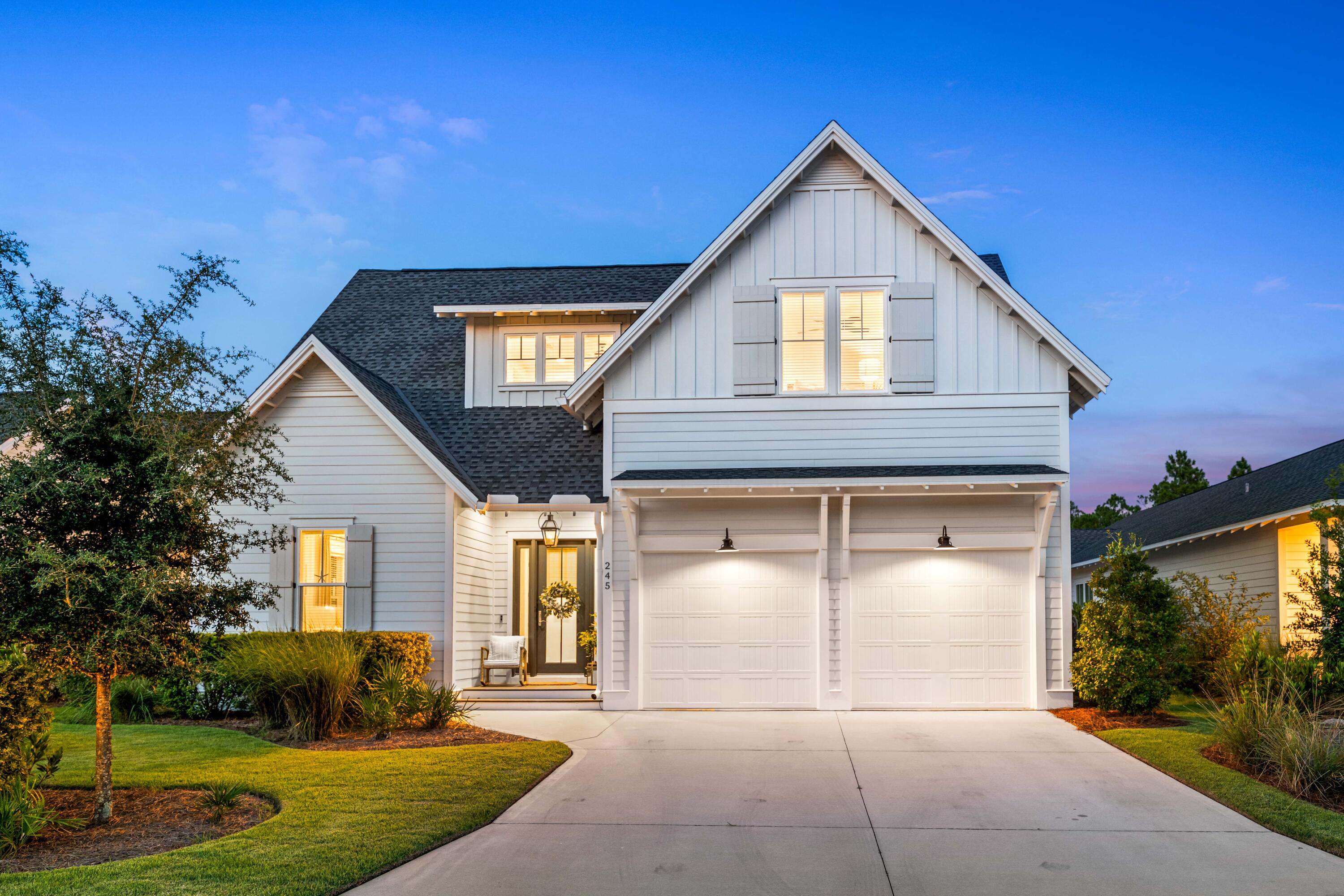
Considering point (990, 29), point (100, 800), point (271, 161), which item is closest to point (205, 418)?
point (100, 800)

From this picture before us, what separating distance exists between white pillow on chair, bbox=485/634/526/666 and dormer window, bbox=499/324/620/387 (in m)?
4.41

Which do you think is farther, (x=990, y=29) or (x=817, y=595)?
(x=990, y=29)

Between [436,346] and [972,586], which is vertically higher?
[436,346]

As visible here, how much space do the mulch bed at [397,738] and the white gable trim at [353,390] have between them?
3.54 meters

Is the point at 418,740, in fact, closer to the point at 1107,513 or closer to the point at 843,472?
the point at 843,472

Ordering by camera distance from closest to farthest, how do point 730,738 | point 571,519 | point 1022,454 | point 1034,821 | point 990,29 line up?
point 1034,821, point 730,738, point 1022,454, point 571,519, point 990,29

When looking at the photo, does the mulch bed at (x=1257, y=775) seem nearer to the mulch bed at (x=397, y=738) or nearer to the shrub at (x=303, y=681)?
the mulch bed at (x=397, y=738)

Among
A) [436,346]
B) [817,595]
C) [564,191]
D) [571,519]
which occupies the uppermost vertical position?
[564,191]

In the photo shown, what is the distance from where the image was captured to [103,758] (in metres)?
7.64

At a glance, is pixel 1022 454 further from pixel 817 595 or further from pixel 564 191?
pixel 564 191

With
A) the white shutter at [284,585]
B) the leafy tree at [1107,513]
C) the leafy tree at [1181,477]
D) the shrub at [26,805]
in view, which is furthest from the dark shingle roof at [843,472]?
the leafy tree at [1107,513]

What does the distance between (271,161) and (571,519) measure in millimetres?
72934

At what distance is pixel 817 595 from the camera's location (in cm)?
1435

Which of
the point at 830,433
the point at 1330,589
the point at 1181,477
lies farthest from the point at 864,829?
the point at 1181,477
